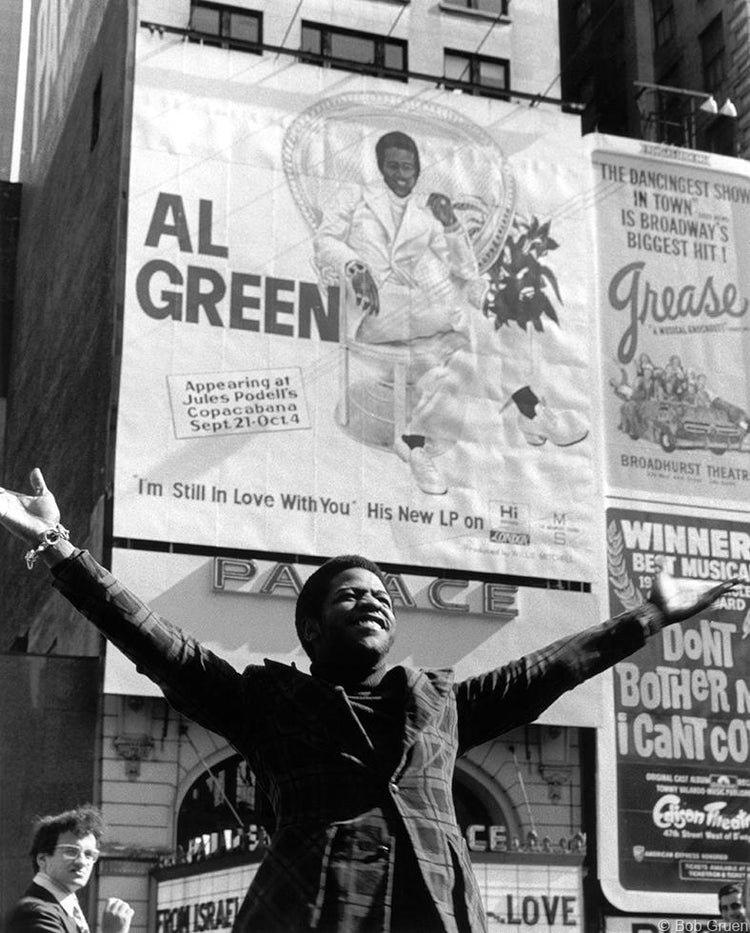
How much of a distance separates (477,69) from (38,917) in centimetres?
3549

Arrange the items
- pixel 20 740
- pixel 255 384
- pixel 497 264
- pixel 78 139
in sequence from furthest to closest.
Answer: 1. pixel 78 139
2. pixel 497 264
3. pixel 255 384
4. pixel 20 740

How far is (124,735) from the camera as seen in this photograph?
3241cm

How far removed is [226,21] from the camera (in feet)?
127

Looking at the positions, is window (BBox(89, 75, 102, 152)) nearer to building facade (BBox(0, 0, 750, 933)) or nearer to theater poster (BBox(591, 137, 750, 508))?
building facade (BBox(0, 0, 750, 933))

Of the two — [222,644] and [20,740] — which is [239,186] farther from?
[20,740]

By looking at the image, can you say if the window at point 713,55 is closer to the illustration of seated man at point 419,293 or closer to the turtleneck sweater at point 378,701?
the illustration of seated man at point 419,293

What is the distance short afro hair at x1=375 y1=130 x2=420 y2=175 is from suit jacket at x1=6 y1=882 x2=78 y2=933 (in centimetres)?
3043

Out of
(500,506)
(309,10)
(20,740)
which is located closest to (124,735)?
(20,740)

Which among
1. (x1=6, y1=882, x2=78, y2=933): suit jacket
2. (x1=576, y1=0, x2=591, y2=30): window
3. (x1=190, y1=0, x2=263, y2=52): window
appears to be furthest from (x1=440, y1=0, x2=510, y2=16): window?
(x1=6, y1=882, x2=78, y2=933): suit jacket

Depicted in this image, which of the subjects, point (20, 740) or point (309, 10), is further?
point (309, 10)

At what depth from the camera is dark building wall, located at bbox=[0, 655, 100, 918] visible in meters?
31.8

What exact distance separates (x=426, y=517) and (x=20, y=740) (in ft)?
29.1

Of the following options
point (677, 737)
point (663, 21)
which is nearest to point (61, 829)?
point (677, 737)

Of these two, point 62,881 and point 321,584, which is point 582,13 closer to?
point 62,881
